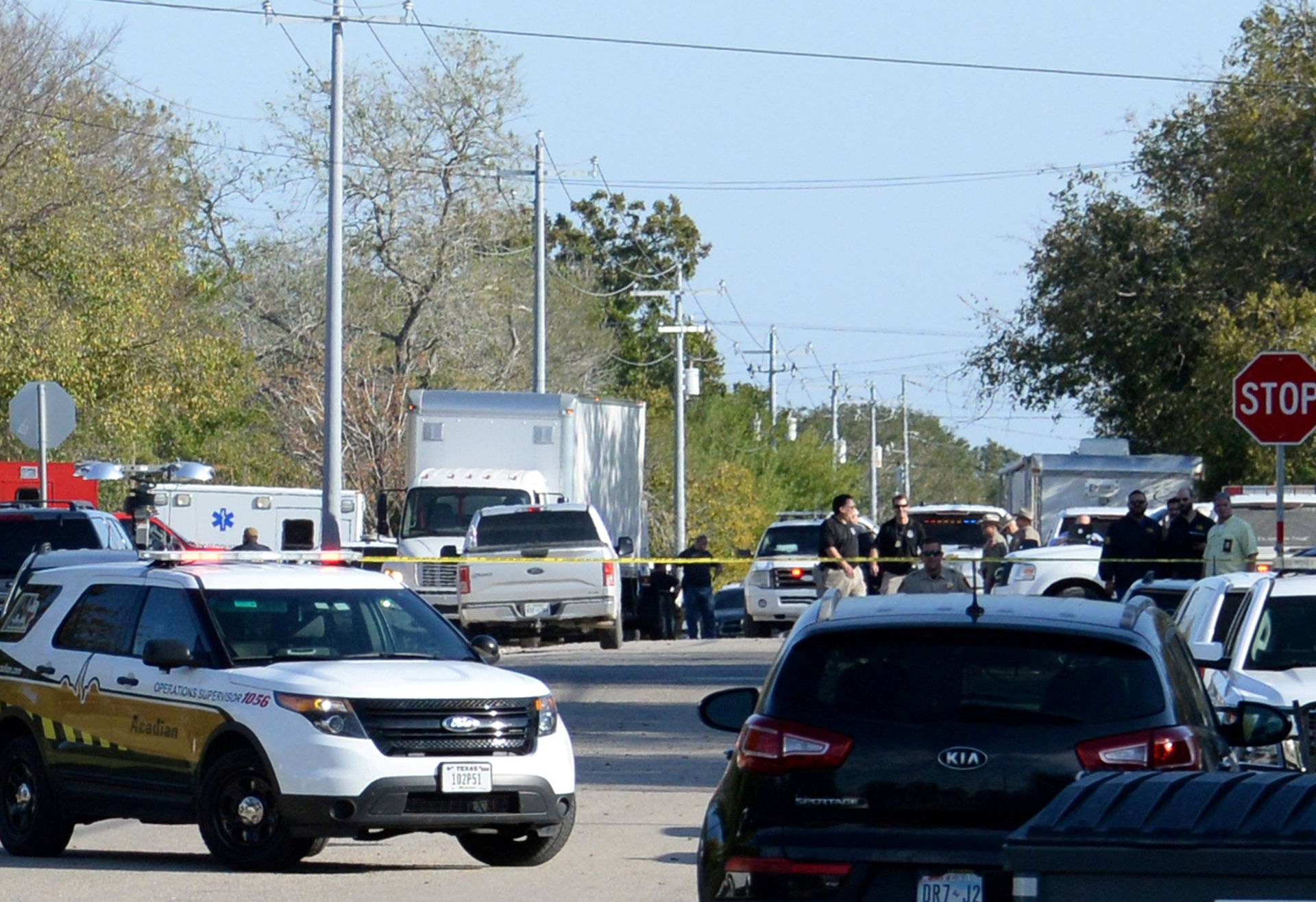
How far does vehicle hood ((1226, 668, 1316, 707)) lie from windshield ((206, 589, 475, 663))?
4.27 m

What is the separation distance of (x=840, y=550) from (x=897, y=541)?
125 cm

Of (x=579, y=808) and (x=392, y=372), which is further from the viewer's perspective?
(x=392, y=372)

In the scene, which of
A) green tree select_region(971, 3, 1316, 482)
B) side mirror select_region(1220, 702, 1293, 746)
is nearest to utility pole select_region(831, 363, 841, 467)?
green tree select_region(971, 3, 1316, 482)

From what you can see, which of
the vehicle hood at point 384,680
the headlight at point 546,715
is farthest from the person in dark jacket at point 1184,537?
the vehicle hood at point 384,680

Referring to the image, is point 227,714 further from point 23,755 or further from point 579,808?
point 579,808

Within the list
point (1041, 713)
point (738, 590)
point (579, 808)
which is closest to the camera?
point (1041, 713)

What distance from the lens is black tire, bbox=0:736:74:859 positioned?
11.6m

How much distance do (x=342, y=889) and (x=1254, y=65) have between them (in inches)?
1069

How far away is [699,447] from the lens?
225 ft

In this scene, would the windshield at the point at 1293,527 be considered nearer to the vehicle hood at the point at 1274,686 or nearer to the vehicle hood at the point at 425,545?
the vehicle hood at the point at 1274,686

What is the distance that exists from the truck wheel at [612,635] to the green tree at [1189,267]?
34.1ft

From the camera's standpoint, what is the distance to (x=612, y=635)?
28250 millimetres

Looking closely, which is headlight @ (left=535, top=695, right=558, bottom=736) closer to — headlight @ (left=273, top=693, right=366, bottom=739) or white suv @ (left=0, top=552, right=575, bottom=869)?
white suv @ (left=0, top=552, right=575, bottom=869)

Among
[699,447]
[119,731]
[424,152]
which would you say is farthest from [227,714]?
[699,447]
